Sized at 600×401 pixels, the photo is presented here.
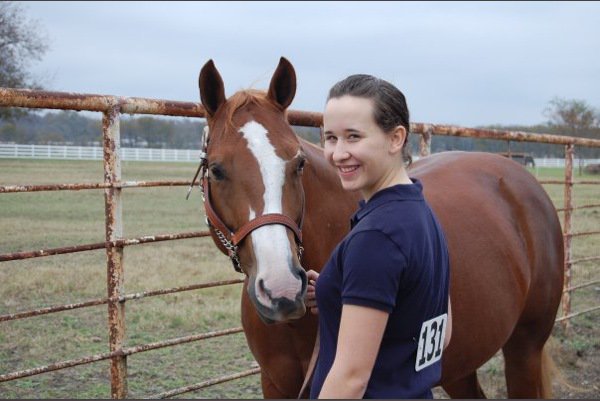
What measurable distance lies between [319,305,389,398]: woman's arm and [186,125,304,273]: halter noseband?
29.5 inches

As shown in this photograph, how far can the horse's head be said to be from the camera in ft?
6.00

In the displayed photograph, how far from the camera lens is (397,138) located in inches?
55.2

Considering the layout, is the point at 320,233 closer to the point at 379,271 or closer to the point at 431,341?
the point at 431,341

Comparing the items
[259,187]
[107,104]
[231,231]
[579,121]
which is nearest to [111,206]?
[107,104]

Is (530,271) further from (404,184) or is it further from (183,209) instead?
(183,209)

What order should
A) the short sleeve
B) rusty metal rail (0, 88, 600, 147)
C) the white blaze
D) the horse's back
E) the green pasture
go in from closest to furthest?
the short sleeve
the white blaze
rusty metal rail (0, 88, 600, 147)
the horse's back
the green pasture

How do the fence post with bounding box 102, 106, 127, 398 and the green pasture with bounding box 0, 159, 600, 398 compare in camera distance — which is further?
the green pasture with bounding box 0, 159, 600, 398

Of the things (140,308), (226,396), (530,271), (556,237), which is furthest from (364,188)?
(140,308)

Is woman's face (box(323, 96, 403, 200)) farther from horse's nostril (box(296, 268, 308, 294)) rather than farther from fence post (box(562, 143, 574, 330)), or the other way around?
fence post (box(562, 143, 574, 330))

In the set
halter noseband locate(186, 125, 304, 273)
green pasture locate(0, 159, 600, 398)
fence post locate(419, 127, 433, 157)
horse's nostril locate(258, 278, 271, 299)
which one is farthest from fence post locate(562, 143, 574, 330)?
horse's nostril locate(258, 278, 271, 299)

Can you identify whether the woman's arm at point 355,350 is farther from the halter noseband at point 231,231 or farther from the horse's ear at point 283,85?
the horse's ear at point 283,85

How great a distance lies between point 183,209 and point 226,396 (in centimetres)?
1123

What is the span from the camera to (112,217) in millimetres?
3010

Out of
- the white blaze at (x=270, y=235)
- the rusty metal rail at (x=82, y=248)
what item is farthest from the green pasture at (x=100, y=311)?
the white blaze at (x=270, y=235)
